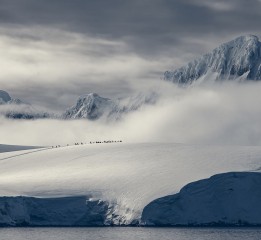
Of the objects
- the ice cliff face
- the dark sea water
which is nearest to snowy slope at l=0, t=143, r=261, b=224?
the ice cliff face

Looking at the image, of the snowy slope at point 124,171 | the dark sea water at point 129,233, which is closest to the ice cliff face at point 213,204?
the snowy slope at point 124,171

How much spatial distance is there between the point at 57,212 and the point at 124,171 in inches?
558

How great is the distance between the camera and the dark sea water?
299ft

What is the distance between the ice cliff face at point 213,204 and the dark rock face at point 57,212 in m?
8.54

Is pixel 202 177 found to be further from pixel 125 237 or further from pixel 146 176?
pixel 125 237

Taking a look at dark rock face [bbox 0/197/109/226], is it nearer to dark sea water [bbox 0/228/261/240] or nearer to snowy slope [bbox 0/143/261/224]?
snowy slope [bbox 0/143/261/224]

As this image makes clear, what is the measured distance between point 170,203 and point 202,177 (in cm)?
686

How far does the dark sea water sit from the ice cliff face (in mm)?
2522

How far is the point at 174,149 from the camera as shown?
13075cm

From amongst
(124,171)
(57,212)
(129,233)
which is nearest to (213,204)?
(129,233)

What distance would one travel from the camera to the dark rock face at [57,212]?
109m

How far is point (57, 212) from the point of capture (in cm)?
10975

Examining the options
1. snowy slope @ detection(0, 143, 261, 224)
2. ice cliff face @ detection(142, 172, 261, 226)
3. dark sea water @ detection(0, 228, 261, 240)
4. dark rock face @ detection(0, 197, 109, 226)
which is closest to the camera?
dark sea water @ detection(0, 228, 261, 240)

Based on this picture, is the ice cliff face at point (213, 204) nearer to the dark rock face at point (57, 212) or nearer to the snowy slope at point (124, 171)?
the snowy slope at point (124, 171)
